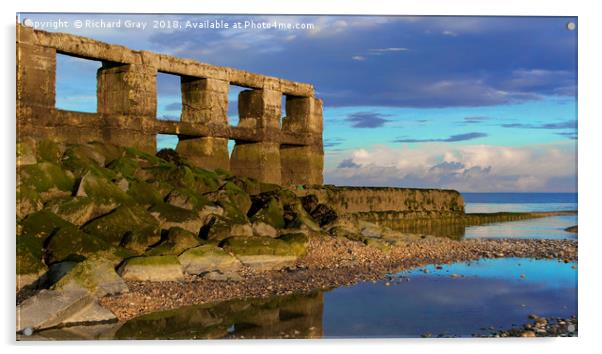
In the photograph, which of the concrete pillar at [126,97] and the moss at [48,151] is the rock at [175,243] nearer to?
the moss at [48,151]

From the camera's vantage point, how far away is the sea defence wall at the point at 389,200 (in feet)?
85.8

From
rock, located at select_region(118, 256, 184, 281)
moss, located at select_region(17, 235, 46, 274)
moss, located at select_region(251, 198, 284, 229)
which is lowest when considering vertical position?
rock, located at select_region(118, 256, 184, 281)

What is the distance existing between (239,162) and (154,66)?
536cm

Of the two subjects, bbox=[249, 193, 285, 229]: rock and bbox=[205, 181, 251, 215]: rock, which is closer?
bbox=[205, 181, 251, 215]: rock

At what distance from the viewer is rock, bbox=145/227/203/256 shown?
45.4 feet

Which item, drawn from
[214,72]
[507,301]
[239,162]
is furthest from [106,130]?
[507,301]

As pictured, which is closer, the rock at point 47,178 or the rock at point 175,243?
the rock at point 175,243

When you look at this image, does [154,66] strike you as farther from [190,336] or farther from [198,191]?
[190,336]

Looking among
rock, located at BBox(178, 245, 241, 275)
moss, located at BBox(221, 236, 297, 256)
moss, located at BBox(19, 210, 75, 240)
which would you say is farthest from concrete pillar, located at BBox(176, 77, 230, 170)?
moss, located at BBox(19, 210, 75, 240)

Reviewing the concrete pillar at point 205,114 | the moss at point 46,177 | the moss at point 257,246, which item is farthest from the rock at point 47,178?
the concrete pillar at point 205,114

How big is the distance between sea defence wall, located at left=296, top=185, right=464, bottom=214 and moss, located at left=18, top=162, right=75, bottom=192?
34.2 ft

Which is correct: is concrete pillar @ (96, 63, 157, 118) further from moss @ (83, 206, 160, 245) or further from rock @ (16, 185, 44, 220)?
rock @ (16, 185, 44, 220)

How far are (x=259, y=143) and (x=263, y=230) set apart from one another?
23.7ft

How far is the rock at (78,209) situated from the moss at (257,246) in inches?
108
